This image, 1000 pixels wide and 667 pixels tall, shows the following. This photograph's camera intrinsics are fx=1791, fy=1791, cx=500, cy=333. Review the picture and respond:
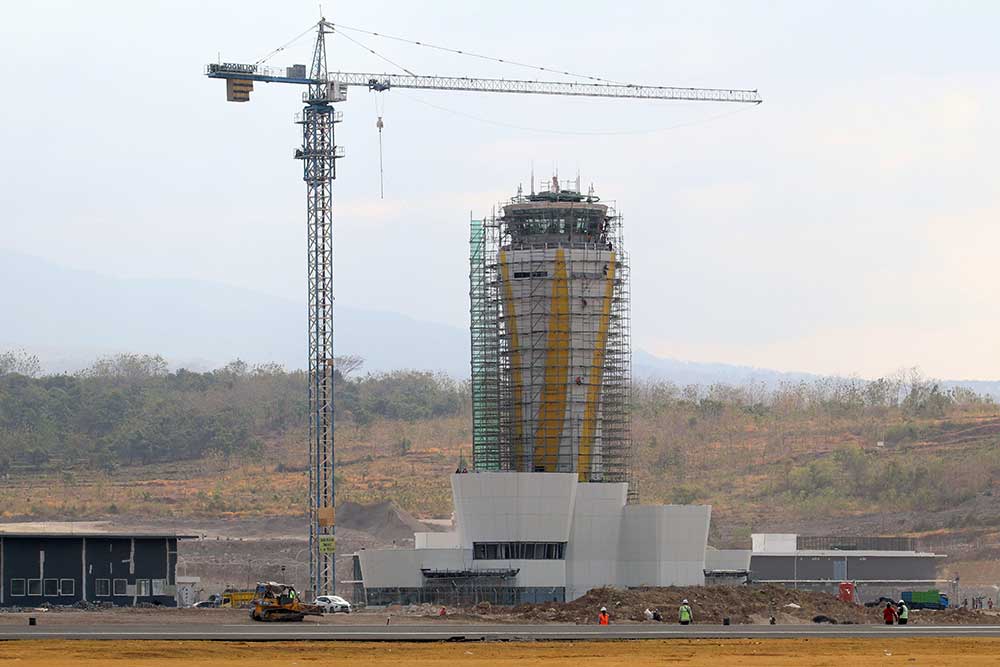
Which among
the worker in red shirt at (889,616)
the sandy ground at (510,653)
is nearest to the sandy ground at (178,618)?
the sandy ground at (510,653)

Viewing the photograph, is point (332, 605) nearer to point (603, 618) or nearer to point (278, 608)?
point (278, 608)

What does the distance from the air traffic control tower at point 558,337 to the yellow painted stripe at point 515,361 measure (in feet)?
0.25

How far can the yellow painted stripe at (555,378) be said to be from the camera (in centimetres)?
13412

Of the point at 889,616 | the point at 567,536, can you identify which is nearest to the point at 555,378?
the point at 567,536

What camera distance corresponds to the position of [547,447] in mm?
135000

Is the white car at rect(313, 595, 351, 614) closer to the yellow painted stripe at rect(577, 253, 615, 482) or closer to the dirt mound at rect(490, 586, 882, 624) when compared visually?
the dirt mound at rect(490, 586, 882, 624)

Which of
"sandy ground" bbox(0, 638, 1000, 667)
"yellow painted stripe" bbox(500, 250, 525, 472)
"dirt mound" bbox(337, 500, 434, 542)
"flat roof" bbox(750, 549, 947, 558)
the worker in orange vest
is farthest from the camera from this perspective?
"dirt mound" bbox(337, 500, 434, 542)

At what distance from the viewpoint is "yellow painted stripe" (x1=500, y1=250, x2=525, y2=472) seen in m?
136

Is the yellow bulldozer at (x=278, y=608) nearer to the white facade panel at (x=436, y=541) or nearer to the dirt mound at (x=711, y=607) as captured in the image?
the dirt mound at (x=711, y=607)

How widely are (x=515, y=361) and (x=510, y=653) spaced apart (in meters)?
64.9

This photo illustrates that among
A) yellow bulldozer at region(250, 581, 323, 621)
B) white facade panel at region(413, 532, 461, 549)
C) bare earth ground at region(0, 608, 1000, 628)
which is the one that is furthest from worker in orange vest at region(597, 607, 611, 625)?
white facade panel at region(413, 532, 461, 549)

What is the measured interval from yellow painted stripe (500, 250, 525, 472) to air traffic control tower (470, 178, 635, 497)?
76mm

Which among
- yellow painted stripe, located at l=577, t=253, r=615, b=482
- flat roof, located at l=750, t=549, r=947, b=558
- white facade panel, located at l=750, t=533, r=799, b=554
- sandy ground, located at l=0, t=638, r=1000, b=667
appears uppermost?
yellow painted stripe, located at l=577, t=253, r=615, b=482

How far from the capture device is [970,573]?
17662cm
